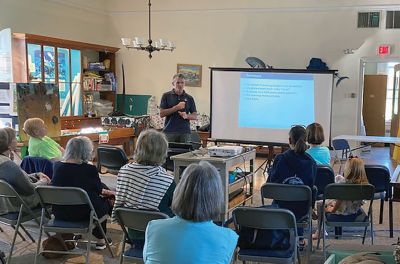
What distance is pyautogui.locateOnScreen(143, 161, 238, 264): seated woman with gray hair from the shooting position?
1809mm

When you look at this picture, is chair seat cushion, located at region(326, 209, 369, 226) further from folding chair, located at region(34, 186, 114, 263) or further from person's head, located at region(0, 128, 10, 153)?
person's head, located at region(0, 128, 10, 153)

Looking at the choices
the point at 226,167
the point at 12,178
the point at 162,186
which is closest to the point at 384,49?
the point at 226,167

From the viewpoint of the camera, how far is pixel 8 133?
3645 mm

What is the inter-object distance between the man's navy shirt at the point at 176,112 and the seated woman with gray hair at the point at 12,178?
223cm

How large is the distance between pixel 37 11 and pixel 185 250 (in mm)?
7436

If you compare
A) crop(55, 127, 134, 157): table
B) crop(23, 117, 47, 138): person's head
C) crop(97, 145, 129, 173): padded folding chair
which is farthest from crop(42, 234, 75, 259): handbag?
crop(55, 127, 134, 157): table

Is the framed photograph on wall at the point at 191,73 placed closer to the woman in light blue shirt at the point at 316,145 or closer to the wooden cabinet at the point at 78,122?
the wooden cabinet at the point at 78,122

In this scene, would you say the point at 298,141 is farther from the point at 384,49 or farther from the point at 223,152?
the point at 384,49

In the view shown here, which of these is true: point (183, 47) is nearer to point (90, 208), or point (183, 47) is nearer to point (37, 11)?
point (37, 11)

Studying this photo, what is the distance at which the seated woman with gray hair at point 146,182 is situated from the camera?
283cm

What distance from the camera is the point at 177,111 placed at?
18.2 ft

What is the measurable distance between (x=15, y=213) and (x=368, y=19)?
7.27 meters

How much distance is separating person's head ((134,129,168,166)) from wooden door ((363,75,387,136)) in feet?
31.6

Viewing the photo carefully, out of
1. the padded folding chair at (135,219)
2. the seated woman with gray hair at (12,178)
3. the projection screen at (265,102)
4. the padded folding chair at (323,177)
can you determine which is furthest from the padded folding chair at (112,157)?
the padded folding chair at (135,219)
